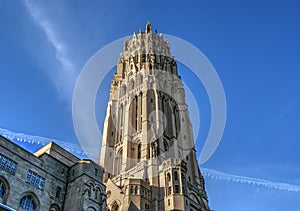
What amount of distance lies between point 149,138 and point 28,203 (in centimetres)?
3882

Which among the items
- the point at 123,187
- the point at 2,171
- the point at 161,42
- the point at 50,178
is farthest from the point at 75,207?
the point at 161,42

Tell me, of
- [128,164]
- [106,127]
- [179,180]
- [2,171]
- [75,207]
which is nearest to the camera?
[2,171]

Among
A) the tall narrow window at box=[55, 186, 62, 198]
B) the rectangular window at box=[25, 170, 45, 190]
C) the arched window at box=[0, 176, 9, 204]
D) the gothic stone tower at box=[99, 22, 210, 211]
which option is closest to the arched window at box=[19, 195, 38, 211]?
the rectangular window at box=[25, 170, 45, 190]

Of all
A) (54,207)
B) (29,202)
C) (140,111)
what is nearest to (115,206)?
(54,207)

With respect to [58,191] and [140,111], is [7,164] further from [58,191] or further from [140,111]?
[140,111]

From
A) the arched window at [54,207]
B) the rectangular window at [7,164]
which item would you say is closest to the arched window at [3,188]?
the rectangular window at [7,164]

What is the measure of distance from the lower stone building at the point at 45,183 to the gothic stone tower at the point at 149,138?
15763 millimetres

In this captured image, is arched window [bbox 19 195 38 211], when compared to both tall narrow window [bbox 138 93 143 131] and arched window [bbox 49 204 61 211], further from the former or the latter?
tall narrow window [bbox 138 93 143 131]

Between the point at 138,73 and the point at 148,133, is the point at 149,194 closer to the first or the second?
the point at 148,133

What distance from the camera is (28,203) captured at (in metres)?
34.8

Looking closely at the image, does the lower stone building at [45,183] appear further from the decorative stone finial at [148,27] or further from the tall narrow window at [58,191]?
Result: the decorative stone finial at [148,27]

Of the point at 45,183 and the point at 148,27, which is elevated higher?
the point at 148,27

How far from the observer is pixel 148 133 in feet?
237

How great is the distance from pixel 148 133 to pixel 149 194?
17379 millimetres
